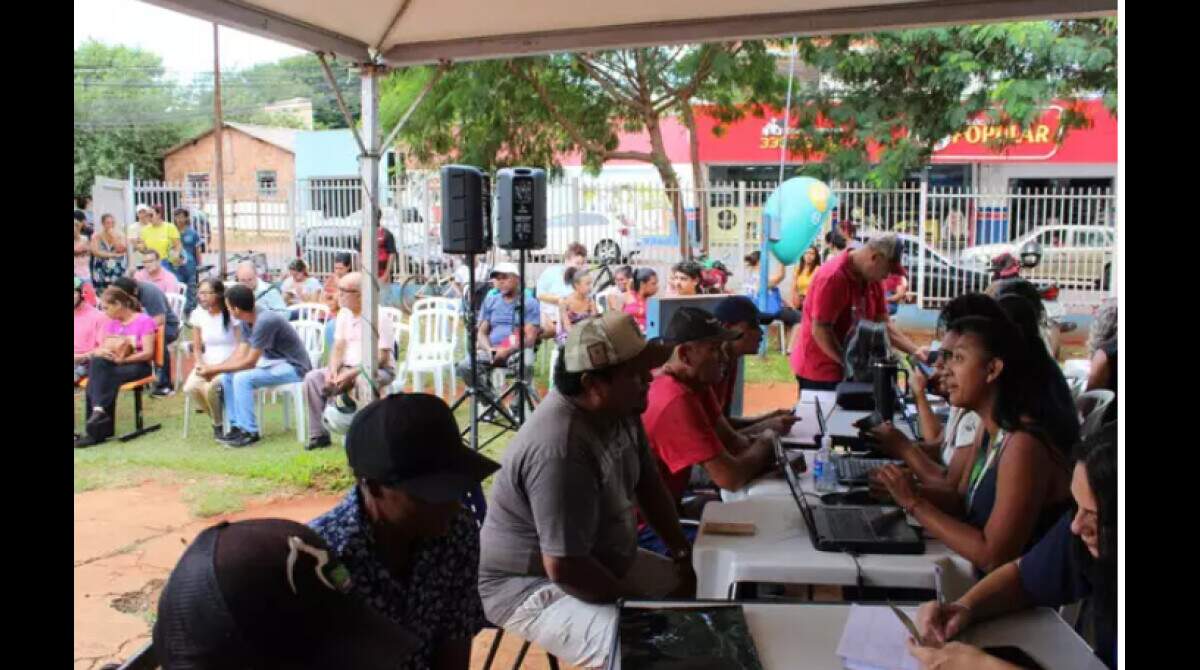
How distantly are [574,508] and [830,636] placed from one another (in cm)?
74

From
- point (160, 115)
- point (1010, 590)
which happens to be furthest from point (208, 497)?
point (160, 115)

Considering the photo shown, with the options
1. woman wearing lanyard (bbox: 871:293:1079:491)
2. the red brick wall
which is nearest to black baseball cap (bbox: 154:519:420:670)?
woman wearing lanyard (bbox: 871:293:1079:491)

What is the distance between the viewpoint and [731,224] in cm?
1337

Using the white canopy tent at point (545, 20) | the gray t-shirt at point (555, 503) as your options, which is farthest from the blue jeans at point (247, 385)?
the gray t-shirt at point (555, 503)

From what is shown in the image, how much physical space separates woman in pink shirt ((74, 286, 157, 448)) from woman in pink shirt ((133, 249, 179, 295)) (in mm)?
2167

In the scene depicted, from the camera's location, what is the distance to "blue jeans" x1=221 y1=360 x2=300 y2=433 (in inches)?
309

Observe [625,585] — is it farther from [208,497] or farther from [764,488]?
[208,497]

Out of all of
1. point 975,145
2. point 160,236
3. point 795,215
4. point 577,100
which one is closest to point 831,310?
point 795,215

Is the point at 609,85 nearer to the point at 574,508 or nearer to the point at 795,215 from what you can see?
the point at 795,215

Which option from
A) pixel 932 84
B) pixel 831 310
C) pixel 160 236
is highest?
pixel 932 84

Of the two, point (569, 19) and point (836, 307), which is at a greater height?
point (569, 19)
